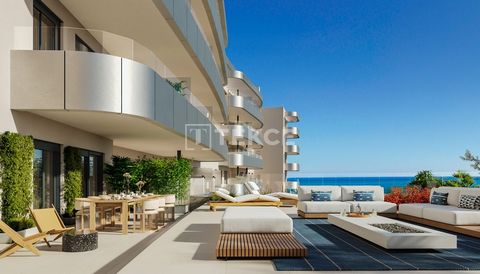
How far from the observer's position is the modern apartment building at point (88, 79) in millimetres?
9539

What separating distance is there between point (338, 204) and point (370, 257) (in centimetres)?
599

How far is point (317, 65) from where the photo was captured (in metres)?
48.7

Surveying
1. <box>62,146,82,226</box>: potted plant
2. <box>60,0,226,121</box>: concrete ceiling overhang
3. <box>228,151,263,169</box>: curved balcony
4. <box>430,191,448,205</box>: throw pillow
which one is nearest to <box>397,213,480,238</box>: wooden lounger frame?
<box>430,191,448,205</box>: throw pillow

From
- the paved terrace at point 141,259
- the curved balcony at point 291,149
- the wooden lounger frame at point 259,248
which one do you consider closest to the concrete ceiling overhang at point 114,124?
the paved terrace at point 141,259

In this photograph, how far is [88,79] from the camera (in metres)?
9.82

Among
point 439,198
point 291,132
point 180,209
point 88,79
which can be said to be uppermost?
point 291,132

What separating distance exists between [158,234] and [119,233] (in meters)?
1.11

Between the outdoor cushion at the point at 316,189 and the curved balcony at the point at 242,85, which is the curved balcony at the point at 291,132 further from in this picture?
the outdoor cushion at the point at 316,189

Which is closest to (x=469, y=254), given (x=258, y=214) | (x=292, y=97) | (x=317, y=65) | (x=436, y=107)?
(x=258, y=214)

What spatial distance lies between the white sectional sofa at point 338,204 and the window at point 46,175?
6985 millimetres

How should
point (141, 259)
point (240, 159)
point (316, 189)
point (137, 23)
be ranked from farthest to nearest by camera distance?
point (240, 159) → point (316, 189) → point (137, 23) → point (141, 259)

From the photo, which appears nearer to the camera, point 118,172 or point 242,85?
point 118,172

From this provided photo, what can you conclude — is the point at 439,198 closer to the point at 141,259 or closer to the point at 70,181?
the point at 141,259

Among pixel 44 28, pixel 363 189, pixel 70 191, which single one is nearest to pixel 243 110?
pixel 363 189
